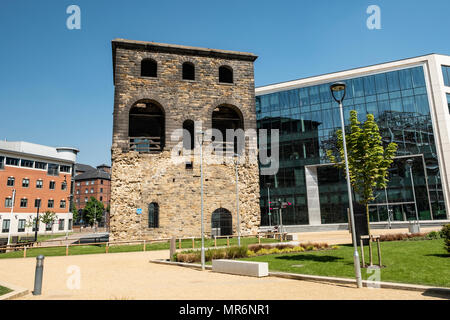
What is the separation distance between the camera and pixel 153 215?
2630 cm

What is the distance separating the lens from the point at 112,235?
25.1 m

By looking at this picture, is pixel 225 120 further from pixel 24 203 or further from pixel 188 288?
pixel 24 203

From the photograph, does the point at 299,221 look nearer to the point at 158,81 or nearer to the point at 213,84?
the point at 213,84

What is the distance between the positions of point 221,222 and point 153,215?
234 inches

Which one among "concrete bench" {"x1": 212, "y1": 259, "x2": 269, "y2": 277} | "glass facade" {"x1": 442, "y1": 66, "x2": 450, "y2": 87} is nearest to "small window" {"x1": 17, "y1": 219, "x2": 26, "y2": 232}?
"concrete bench" {"x1": 212, "y1": 259, "x2": 269, "y2": 277}

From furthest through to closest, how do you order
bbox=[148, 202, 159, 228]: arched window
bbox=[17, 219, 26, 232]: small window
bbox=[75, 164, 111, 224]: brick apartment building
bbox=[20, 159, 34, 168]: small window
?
bbox=[75, 164, 111, 224]: brick apartment building → bbox=[20, 159, 34, 168]: small window → bbox=[17, 219, 26, 232]: small window → bbox=[148, 202, 159, 228]: arched window

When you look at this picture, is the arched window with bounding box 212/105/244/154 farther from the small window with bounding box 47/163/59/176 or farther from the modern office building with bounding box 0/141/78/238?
the small window with bounding box 47/163/59/176

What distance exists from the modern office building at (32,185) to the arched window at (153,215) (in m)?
37.8

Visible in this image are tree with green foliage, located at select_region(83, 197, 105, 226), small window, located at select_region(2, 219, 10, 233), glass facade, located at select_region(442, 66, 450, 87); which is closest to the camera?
glass facade, located at select_region(442, 66, 450, 87)

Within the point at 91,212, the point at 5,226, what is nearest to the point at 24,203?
the point at 5,226

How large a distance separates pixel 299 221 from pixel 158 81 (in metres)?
35.0

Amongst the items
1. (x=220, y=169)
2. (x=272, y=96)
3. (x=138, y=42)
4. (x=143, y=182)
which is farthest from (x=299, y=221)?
(x=138, y=42)

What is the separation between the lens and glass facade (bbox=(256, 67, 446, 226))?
45.9 metres

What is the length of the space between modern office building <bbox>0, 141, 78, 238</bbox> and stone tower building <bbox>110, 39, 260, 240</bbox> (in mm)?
37105
